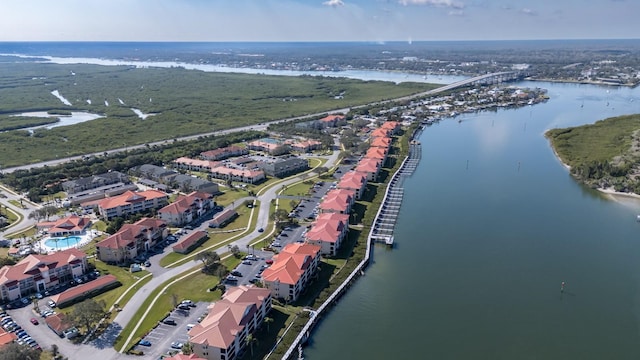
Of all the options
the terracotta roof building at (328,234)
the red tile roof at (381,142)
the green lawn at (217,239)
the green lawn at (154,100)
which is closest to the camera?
the green lawn at (217,239)

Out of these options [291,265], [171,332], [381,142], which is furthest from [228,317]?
[381,142]

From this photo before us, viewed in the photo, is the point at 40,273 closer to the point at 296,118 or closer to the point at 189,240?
the point at 189,240

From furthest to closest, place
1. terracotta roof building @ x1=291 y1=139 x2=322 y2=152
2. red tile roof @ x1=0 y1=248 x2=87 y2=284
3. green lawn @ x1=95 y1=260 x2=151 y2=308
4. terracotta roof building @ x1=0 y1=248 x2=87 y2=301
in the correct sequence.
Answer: terracotta roof building @ x1=291 y1=139 x2=322 y2=152, red tile roof @ x1=0 y1=248 x2=87 y2=284, green lawn @ x1=95 y1=260 x2=151 y2=308, terracotta roof building @ x1=0 y1=248 x2=87 y2=301

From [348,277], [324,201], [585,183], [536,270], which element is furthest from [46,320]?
[585,183]

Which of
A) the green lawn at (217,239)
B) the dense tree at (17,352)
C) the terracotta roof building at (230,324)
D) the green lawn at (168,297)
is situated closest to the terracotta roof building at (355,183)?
the green lawn at (217,239)

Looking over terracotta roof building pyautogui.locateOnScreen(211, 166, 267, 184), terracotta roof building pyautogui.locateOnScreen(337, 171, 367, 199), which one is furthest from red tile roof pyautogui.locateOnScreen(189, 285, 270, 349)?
terracotta roof building pyautogui.locateOnScreen(211, 166, 267, 184)

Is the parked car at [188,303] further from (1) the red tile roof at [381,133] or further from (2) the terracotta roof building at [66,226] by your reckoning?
(1) the red tile roof at [381,133]

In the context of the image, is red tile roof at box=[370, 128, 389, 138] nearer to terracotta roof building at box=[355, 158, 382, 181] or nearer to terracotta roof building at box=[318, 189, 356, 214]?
terracotta roof building at box=[355, 158, 382, 181]
